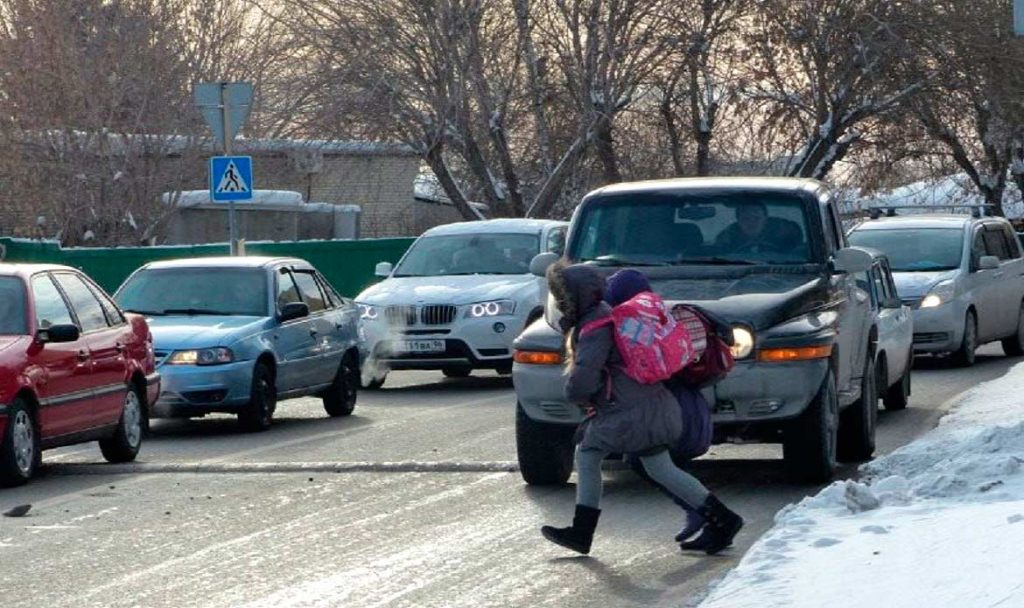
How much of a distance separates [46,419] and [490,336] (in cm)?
784

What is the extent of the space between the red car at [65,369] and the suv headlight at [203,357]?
137 centimetres

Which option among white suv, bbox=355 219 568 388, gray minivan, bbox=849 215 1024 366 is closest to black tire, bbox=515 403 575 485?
white suv, bbox=355 219 568 388

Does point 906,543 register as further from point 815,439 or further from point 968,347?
point 968,347

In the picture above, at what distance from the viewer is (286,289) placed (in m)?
17.4

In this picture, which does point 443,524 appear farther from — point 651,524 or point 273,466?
point 273,466

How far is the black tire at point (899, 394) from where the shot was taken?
16.1 metres

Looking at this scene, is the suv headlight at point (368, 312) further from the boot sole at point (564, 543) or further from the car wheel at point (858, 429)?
the boot sole at point (564, 543)

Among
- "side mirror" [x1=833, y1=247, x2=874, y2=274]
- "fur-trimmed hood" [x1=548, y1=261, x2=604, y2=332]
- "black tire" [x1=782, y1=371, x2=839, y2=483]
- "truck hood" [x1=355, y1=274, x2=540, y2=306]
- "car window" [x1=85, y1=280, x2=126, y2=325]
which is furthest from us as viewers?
"truck hood" [x1=355, y1=274, x2=540, y2=306]

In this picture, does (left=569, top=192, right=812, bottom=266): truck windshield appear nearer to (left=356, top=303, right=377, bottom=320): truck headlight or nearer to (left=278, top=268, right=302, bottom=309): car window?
(left=278, top=268, right=302, bottom=309): car window

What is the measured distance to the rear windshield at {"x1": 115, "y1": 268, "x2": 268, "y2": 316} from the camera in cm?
1688

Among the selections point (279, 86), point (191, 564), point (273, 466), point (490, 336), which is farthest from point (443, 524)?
point (279, 86)

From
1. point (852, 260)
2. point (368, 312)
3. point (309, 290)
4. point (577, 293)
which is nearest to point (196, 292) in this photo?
point (309, 290)

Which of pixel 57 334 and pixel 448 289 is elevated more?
pixel 57 334

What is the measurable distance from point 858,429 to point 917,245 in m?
10.6
